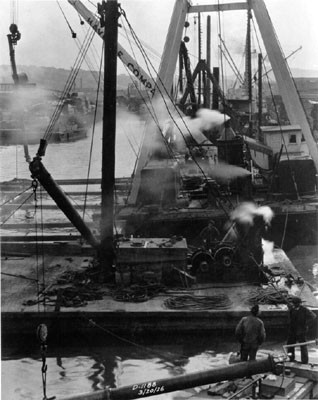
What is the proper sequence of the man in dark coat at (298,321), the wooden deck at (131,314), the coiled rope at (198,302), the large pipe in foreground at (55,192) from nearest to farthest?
the man in dark coat at (298,321), the large pipe in foreground at (55,192), the wooden deck at (131,314), the coiled rope at (198,302)

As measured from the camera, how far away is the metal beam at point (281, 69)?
21.9m

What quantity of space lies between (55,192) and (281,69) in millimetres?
12284

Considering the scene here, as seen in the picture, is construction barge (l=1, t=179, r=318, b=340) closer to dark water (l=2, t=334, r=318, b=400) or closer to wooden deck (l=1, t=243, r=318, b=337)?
wooden deck (l=1, t=243, r=318, b=337)

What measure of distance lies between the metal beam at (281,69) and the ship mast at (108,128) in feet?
31.6

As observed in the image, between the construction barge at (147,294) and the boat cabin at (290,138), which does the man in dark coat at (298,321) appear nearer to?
the construction barge at (147,294)

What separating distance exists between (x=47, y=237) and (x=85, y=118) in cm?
6080

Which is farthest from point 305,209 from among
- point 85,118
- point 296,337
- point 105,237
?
point 85,118

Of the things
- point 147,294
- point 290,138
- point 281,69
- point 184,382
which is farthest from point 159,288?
point 290,138

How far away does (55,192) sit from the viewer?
43.0 feet

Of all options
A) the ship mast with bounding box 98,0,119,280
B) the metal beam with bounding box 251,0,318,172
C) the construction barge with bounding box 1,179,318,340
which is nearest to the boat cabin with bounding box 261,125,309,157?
the metal beam with bounding box 251,0,318,172

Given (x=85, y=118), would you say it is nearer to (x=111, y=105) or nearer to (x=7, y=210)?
(x=7, y=210)

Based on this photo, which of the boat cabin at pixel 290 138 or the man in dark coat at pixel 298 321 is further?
the boat cabin at pixel 290 138

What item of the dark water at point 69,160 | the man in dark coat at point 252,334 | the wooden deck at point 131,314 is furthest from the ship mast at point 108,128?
the dark water at point 69,160

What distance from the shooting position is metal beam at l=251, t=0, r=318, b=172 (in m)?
21.9
